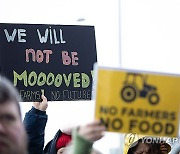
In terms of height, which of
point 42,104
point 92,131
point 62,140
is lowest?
point 62,140

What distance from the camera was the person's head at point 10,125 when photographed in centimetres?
114

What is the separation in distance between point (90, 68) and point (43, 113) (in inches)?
12.2

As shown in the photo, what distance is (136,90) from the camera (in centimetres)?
133

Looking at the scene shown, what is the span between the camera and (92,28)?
252 cm

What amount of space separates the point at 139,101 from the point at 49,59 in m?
1.16

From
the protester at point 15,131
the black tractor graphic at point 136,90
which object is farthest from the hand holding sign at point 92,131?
the black tractor graphic at point 136,90

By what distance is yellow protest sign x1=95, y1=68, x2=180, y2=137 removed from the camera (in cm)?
130

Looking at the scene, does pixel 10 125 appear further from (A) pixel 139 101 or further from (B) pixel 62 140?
(B) pixel 62 140

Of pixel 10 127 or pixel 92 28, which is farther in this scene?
pixel 92 28

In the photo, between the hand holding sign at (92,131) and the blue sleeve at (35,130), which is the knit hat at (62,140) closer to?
the blue sleeve at (35,130)

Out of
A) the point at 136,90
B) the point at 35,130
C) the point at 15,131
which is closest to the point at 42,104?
the point at 35,130

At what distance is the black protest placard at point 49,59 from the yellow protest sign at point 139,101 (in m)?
1.06

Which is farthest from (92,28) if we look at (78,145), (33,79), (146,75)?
(78,145)

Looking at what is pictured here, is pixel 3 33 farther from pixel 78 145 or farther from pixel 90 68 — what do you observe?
pixel 78 145
